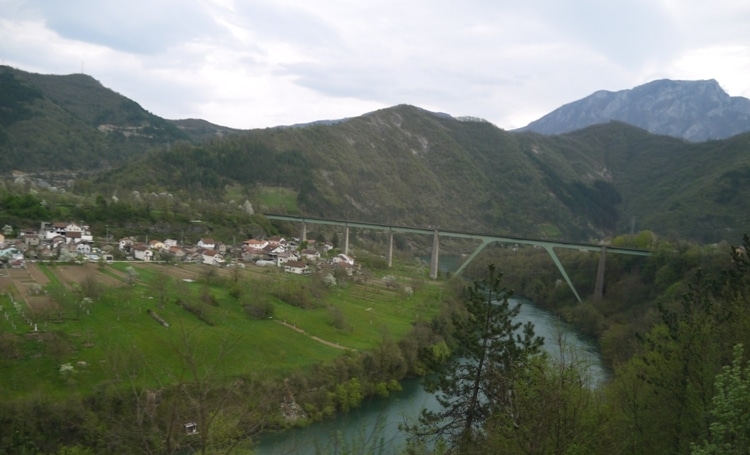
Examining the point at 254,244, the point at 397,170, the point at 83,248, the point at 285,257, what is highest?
the point at 397,170

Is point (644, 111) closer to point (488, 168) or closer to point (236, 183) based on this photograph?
point (488, 168)

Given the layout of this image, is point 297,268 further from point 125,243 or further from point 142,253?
point 125,243

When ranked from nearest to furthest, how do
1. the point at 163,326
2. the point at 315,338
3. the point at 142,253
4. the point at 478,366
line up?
the point at 478,366 → the point at 163,326 → the point at 315,338 → the point at 142,253

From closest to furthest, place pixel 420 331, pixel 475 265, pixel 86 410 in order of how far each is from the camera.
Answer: pixel 86 410 < pixel 420 331 < pixel 475 265

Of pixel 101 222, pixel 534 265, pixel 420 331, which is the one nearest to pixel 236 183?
pixel 101 222

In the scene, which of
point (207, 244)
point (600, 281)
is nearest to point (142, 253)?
point (207, 244)

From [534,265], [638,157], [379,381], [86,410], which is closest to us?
[86,410]
